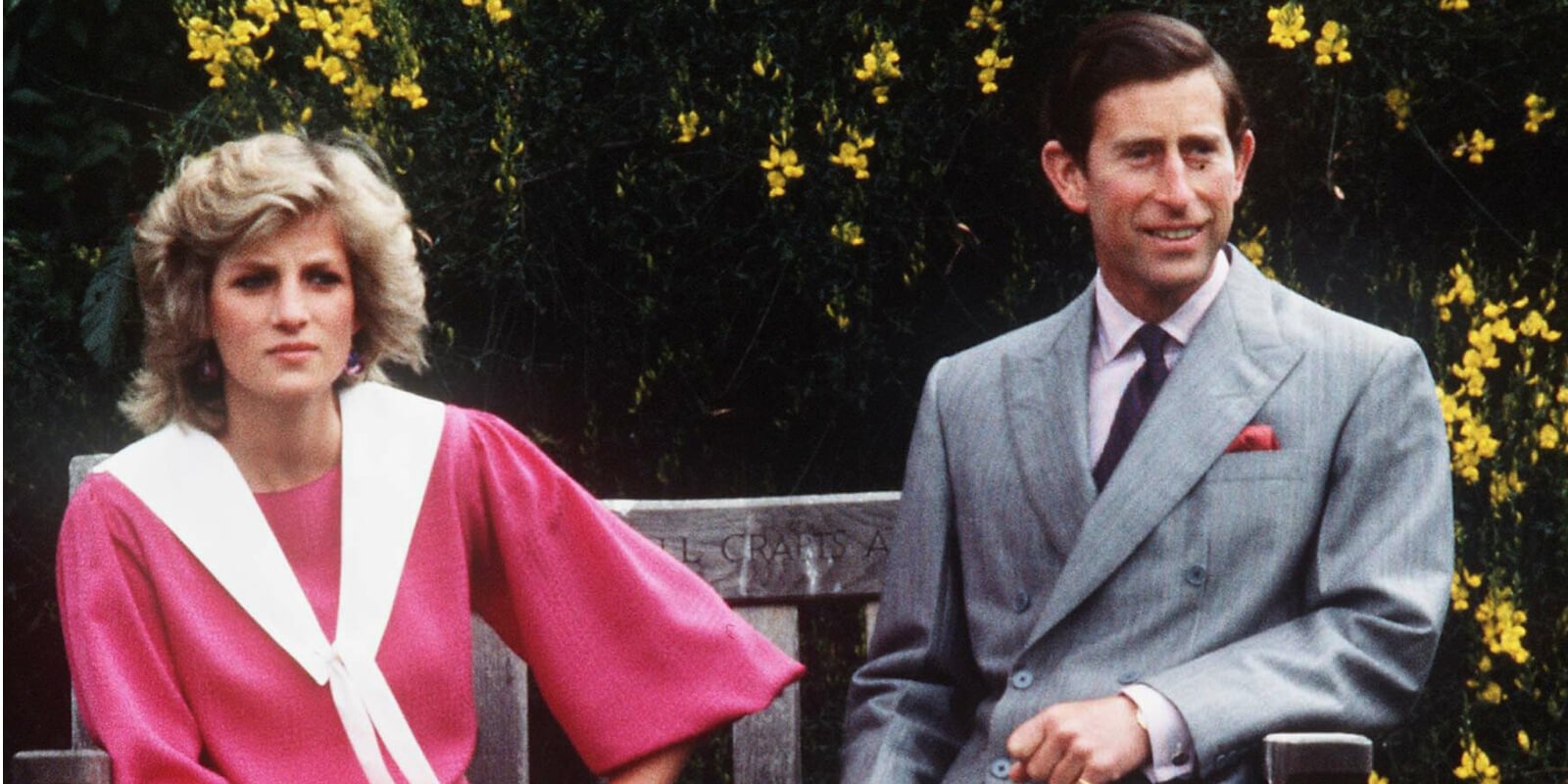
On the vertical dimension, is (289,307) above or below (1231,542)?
above

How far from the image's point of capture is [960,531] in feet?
9.20

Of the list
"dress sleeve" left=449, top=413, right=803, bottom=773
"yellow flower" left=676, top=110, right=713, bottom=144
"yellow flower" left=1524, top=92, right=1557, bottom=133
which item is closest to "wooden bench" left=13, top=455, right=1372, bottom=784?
"dress sleeve" left=449, top=413, right=803, bottom=773

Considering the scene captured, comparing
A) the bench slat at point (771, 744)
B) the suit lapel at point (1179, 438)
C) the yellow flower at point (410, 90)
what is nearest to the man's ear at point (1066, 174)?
the suit lapel at point (1179, 438)

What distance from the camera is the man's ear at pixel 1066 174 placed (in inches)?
105

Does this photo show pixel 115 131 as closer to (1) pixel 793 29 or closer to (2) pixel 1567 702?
(1) pixel 793 29

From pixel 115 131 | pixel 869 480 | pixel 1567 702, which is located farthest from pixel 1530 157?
pixel 115 131

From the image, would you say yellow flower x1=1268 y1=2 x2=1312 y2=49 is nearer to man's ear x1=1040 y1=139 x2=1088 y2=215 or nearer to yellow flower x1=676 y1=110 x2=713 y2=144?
man's ear x1=1040 y1=139 x2=1088 y2=215

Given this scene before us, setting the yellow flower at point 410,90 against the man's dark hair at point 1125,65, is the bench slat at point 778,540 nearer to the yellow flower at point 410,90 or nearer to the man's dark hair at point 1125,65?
the yellow flower at point 410,90

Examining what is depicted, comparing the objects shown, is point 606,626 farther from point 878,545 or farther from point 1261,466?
point 1261,466

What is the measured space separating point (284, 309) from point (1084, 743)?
42.8 inches

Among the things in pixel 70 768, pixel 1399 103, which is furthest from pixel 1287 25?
pixel 70 768

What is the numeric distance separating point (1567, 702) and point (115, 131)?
2.71 meters

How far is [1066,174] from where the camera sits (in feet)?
8.80

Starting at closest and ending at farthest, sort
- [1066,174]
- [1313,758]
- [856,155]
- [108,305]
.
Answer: [1313,758] → [1066,174] → [856,155] → [108,305]
